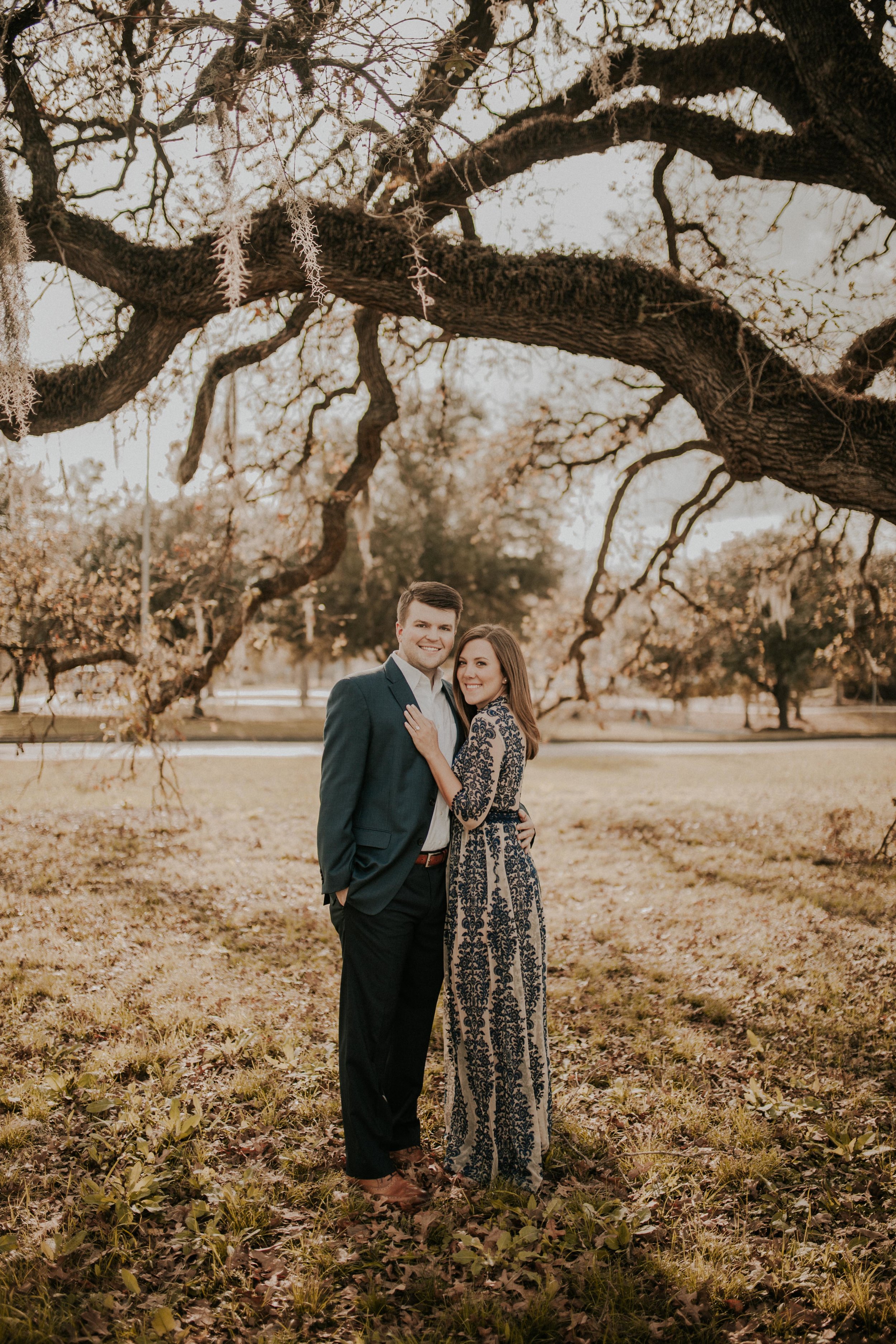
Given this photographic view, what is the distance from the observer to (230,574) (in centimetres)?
888

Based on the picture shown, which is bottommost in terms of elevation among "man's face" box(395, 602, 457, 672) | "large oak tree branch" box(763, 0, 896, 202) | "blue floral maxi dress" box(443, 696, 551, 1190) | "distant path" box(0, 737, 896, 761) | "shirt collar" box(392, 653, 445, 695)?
"distant path" box(0, 737, 896, 761)

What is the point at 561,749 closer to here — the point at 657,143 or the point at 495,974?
the point at 657,143

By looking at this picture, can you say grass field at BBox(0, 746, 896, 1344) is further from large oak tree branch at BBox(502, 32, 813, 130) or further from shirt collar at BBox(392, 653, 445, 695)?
large oak tree branch at BBox(502, 32, 813, 130)

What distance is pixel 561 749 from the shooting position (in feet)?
77.3

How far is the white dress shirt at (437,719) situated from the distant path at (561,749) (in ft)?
37.6

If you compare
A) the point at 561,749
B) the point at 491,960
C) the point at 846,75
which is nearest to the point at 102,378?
the point at 491,960

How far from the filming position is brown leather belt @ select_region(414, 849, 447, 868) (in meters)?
2.99

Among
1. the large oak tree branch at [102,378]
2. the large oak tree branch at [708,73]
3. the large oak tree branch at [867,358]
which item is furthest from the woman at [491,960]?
the large oak tree branch at [708,73]

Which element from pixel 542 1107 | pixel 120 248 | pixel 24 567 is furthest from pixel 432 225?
pixel 24 567

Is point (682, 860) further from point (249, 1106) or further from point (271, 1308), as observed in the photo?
point (271, 1308)

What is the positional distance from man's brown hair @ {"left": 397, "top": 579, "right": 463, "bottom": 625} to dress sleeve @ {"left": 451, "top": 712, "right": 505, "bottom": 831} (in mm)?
447

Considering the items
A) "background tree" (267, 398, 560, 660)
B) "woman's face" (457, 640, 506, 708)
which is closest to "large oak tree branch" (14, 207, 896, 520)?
"woman's face" (457, 640, 506, 708)

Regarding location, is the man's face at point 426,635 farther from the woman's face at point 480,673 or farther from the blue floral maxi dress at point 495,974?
the blue floral maxi dress at point 495,974

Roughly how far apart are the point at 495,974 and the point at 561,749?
20917 mm
